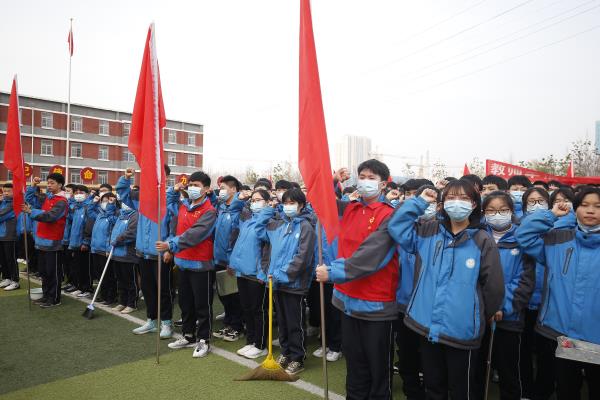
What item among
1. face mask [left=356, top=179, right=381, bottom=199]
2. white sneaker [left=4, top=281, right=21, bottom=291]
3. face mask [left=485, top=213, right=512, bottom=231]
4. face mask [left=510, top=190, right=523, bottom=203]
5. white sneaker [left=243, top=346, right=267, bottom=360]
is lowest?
white sneaker [left=4, top=281, right=21, bottom=291]

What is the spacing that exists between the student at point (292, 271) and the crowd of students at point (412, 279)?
0.6 inches

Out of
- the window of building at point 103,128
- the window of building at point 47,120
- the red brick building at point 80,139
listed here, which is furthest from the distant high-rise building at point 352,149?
the window of building at point 47,120

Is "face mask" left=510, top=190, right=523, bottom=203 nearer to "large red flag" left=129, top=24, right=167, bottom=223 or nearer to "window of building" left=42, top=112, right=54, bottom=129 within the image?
"large red flag" left=129, top=24, right=167, bottom=223

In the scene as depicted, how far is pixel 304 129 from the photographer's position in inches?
137

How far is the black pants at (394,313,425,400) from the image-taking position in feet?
12.7

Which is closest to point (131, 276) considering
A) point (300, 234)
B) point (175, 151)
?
point (300, 234)

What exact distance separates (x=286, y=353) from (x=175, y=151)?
59.7m

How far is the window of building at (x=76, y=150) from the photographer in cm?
5281

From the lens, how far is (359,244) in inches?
135

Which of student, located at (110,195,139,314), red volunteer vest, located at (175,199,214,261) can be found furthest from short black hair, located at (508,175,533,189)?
student, located at (110,195,139,314)

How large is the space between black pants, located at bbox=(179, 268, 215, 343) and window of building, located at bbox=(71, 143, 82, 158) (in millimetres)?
54865

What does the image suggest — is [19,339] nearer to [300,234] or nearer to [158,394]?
[158,394]

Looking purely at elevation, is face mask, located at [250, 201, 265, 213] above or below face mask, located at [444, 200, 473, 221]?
below

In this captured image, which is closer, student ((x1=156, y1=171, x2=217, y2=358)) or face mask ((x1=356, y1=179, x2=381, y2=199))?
face mask ((x1=356, y1=179, x2=381, y2=199))
